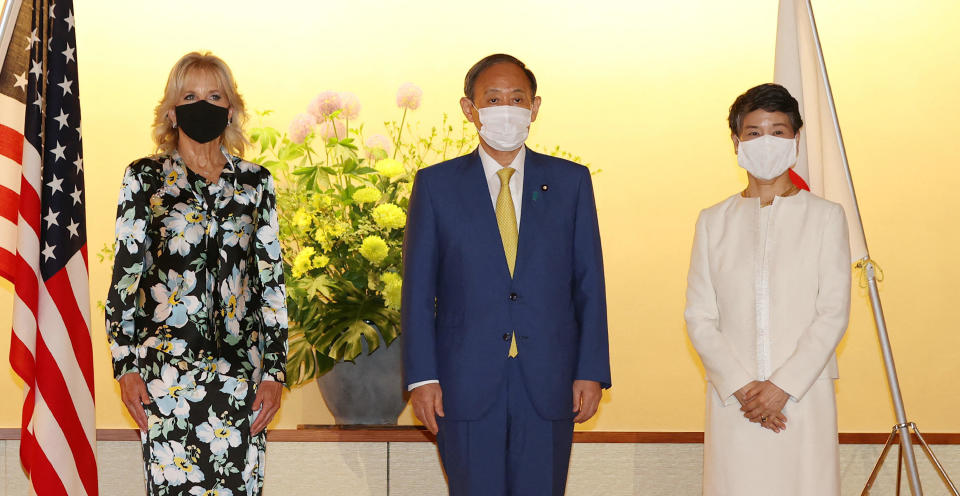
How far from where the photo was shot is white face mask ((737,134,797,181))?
2861mm

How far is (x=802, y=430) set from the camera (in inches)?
108

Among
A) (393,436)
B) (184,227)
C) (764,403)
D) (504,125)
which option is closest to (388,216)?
(393,436)

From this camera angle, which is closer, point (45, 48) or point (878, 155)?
point (45, 48)

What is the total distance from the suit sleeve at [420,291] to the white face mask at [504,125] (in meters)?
0.22

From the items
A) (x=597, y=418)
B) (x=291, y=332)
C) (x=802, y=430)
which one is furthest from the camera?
(x=597, y=418)

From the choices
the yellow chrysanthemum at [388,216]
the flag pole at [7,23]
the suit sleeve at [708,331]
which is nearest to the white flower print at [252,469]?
the yellow chrysanthemum at [388,216]

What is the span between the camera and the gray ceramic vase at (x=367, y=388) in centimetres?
362

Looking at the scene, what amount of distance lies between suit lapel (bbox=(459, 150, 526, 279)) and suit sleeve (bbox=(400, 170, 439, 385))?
0.34 ft

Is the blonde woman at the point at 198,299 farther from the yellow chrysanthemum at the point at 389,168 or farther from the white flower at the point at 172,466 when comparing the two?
the yellow chrysanthemum at the point at 389,168

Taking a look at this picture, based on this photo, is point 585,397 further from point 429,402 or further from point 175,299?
point 175,299

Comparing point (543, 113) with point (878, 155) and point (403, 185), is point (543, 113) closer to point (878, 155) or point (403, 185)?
point (403, 185)

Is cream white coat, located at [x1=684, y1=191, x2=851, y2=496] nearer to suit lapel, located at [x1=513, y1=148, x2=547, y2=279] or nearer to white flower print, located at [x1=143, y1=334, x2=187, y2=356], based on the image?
suit lapel, located at [x1=513, y1=148, x2=547, y2=279]

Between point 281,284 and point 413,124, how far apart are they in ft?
7.53

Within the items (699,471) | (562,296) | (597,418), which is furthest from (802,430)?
(597,418)
